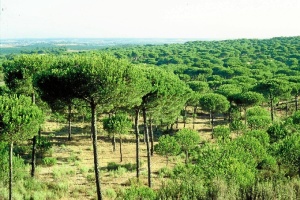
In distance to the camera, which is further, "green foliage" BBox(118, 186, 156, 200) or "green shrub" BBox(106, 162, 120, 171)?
"green shrub" BBox(106, 162, 120, 171)

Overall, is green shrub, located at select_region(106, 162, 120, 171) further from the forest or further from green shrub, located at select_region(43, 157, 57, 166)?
green shrub, located at select_region(43, 157, 57, 166)

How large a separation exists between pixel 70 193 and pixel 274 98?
36002 millimetres

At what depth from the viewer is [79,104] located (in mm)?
19234

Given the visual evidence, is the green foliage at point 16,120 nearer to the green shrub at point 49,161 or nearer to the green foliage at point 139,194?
the green foliage at point 139,194

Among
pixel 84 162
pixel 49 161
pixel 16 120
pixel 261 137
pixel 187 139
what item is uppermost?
pixel 16 120

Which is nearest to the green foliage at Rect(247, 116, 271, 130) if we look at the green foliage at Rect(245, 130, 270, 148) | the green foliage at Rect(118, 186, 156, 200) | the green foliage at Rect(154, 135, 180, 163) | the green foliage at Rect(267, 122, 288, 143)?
the green foliage at Rect(267, 122, 288, 143)

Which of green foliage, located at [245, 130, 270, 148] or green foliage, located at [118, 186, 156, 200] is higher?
green foliage, located at [245, 130, 270, 148]

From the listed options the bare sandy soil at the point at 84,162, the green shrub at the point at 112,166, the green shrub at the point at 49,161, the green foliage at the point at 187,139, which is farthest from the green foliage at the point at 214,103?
the green shrub at the point at 49,161

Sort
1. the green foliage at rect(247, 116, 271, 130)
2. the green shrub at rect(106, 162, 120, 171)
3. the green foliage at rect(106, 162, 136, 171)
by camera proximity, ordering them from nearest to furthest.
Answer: the green foliage at rect(106, 162, 136, 171) → the green shrub at rect(106, 162, 120, 171) → the green foliage at rect(247, 116, 271, 130)

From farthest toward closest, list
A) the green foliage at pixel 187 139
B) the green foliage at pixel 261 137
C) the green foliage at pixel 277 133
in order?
the green foliage at pixel 187 139, the green foliage at pixel 277 133, the green foliage at pixel 261 137


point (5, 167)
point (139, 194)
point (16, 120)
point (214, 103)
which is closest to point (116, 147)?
point (214, 103)

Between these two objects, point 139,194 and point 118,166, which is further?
point 118,166

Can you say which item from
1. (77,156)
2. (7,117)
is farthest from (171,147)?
(7,117)

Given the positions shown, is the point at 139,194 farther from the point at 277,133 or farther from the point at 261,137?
the point at 277,133
